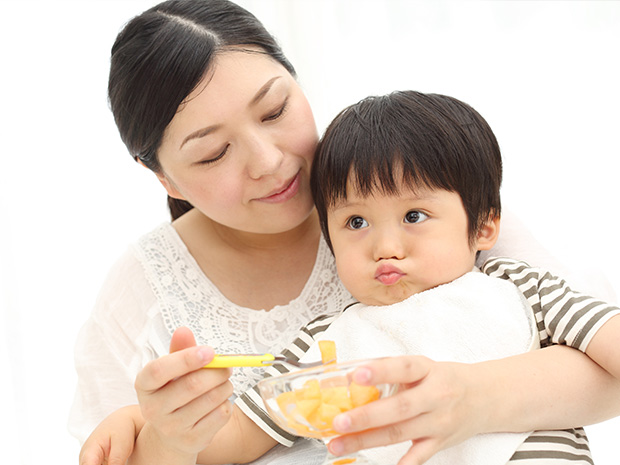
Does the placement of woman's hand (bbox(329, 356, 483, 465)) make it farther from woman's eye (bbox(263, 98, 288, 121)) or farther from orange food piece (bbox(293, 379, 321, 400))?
woman's eye (bbox(263, 98, 288, 121))

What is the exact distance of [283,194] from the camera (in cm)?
167

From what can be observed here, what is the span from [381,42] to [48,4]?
1.35 m

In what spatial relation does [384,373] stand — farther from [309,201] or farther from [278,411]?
[309,201]

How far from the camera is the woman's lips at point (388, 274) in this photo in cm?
142

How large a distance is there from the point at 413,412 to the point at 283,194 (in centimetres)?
76

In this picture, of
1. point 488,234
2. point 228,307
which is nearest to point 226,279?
point 228,307

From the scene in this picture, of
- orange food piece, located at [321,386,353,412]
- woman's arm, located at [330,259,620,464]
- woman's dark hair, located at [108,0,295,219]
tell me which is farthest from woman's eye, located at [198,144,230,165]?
orange food piece, located at [321,386,353,412]

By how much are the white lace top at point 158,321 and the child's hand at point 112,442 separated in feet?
1.11

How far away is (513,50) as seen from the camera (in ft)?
9.52

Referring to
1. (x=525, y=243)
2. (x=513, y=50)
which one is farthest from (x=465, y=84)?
(x=525, y=243)

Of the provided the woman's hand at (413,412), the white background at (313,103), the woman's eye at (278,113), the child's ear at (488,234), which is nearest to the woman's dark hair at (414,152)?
the child's ear at (488,234)

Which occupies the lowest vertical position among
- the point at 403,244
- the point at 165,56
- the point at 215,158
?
the point at 403,244

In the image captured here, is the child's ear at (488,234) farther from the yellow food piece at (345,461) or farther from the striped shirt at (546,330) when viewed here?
the yellow food piece at (345,461)

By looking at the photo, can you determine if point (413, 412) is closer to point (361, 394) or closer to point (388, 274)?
point (361, 394)
